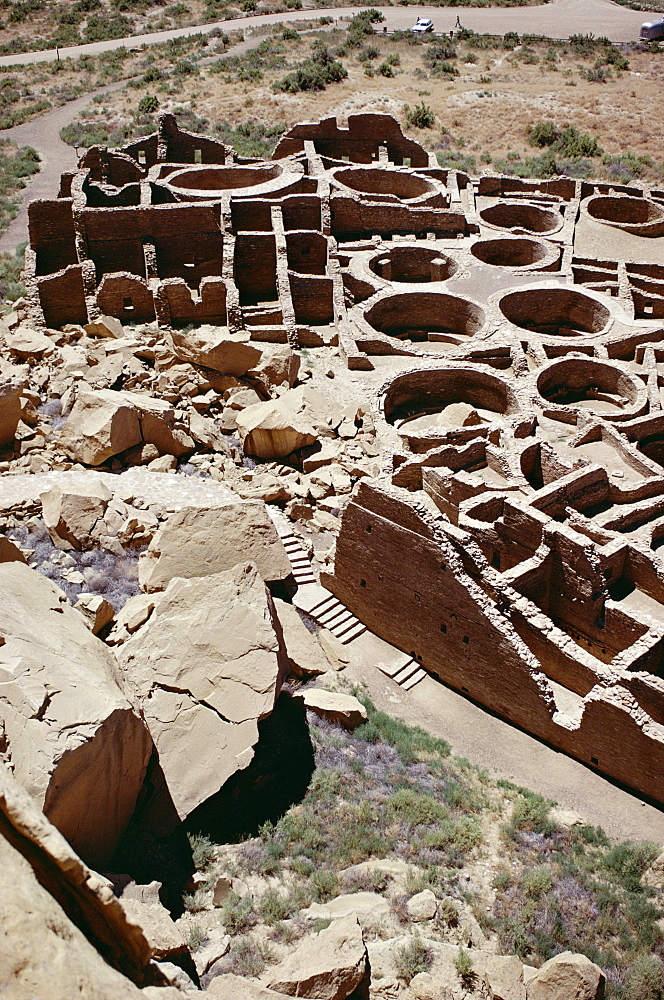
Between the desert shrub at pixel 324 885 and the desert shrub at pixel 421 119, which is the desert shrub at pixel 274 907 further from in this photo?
the desert shrub at pixel 421 119

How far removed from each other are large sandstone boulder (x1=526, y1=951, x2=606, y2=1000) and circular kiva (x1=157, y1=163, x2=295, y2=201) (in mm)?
28073

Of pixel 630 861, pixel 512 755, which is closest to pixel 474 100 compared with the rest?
pixel 512 755

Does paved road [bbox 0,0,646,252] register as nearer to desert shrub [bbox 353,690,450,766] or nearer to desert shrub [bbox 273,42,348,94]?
desert shrub [bbox 273,42,348,94]

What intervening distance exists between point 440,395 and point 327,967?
1905 centimetres

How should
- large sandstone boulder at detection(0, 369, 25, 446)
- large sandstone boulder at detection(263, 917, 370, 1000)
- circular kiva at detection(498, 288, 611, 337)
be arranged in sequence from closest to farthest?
large sandstone boulder at detection(263, 917, 370, 1000) < large sandstone boulder at detection(0, 369, 25, 446) < circular kiva at detection(498, 288, 611, 337)

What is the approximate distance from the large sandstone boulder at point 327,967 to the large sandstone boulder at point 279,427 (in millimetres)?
12911

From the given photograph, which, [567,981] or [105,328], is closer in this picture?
[567,981]

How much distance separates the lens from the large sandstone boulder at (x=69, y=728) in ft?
28.2

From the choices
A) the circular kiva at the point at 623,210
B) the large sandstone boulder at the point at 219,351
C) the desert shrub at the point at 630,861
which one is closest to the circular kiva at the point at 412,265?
the large sandstone boulder at the point at 219,351

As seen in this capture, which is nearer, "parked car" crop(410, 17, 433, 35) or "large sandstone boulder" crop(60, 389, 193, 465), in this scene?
"large sandstone boulder" crop(60, 389, 193, 465)

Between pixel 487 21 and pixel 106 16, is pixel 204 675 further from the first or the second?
pixel 106 16

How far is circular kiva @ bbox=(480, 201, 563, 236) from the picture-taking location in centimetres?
3434

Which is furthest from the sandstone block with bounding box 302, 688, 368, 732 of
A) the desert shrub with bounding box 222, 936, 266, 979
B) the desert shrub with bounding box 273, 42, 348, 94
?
the desert shrub with bounding box 273, 42, 348, 94

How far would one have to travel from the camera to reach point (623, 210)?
3666 cm
